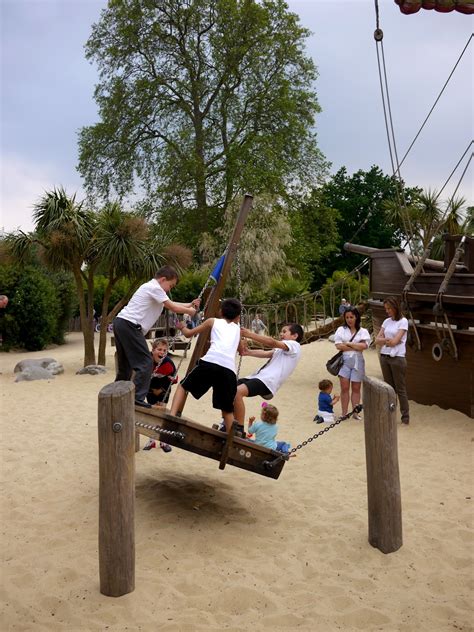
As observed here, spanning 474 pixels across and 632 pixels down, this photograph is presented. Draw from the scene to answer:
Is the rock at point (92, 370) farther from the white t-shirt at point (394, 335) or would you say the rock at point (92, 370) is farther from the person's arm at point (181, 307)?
the person's arm at point (181, 307)

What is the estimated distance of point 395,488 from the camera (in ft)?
15.6

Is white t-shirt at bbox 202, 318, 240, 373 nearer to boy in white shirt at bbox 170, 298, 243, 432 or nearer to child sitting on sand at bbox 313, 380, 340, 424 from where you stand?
boy in white shirt at bbox 170, 298, 243, 432

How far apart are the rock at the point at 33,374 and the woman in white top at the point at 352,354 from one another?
7.26 metres

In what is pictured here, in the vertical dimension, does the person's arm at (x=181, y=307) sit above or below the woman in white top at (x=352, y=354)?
above

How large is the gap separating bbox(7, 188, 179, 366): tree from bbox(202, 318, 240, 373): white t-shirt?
1028 cm

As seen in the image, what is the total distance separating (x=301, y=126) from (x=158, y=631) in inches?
1108

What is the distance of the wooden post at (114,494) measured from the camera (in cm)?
403

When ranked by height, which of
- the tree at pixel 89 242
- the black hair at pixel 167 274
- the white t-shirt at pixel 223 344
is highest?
the tree at pixel 89 242

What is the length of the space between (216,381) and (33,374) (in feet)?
31.1

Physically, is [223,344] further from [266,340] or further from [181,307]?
[181,307]

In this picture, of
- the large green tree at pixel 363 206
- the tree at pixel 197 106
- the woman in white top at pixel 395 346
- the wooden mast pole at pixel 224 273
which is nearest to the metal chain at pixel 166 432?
the wooden mast pole at pixel 224 273

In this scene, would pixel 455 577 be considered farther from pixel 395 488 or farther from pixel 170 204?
pixel 170 204

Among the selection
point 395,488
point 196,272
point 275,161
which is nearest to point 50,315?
point 196,272

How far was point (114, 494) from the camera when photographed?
4.03 m
